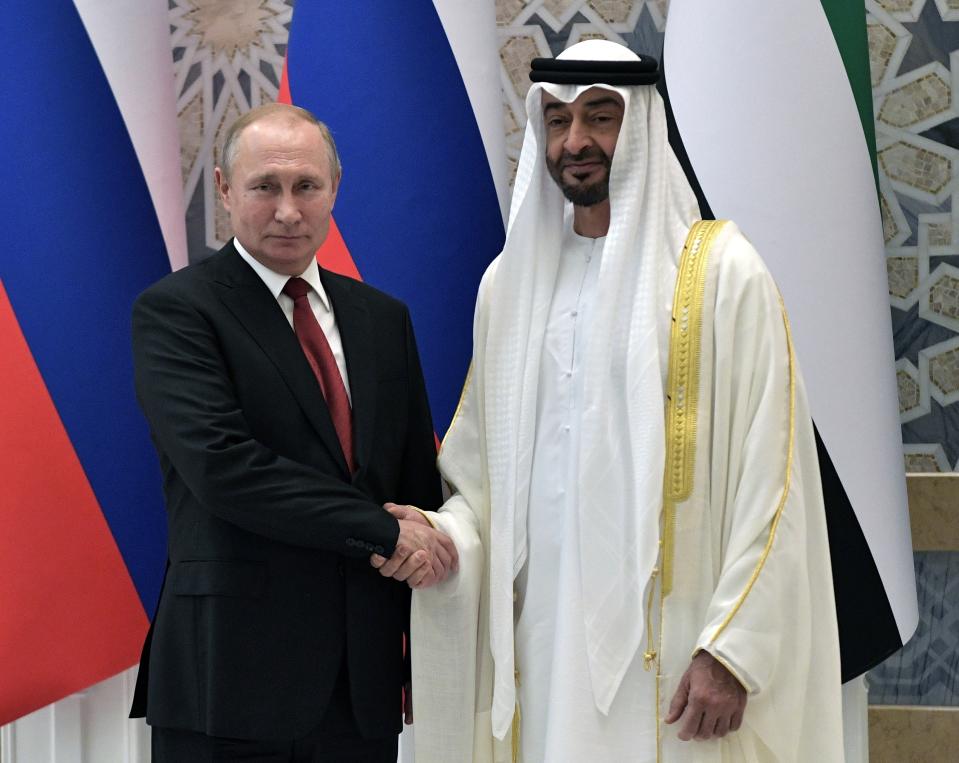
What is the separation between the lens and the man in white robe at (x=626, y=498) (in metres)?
1.98

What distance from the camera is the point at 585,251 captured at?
2.23 m

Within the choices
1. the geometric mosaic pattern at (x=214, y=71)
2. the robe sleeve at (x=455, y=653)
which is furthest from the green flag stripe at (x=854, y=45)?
the geometric mosaic pattern at (x=214, y=71)

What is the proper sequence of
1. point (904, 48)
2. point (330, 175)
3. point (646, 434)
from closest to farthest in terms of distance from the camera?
point (646, 434), point (330, 175), point (904, 48)

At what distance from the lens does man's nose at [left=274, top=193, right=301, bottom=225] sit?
207 centimetres

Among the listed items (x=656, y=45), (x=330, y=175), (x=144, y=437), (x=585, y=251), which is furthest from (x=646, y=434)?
(x=656, y=45)

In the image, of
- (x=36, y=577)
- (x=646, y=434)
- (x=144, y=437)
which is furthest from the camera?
(x=144, y=437)

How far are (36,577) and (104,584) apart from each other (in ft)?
0.51

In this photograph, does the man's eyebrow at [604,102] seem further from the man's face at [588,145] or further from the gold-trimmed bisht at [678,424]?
the gold-trimmed bisht at [678,424]

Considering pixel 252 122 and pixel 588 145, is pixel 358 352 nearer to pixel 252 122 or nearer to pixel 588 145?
pixel 252 122

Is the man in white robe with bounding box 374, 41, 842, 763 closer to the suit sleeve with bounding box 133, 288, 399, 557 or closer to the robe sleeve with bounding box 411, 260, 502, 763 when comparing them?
the robe sleeve with bounding box 411, 260, 502, 763

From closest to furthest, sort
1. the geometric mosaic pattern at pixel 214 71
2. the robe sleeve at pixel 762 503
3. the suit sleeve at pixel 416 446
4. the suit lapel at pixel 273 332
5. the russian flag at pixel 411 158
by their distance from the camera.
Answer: the robe sleeve at pixel 762 503 < the suit lapel at pixel 273 332 < the suit sleeve at pixel 416 446 < the russian flag at pixel 411 158 < the geometric mosaic pattern at pixel 214 71

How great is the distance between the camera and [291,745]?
6.73ft

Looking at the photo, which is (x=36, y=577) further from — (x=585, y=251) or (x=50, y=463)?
(x=585, y=251)

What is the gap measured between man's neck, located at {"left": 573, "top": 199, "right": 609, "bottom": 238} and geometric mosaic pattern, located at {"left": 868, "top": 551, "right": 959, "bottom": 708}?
144 cm
